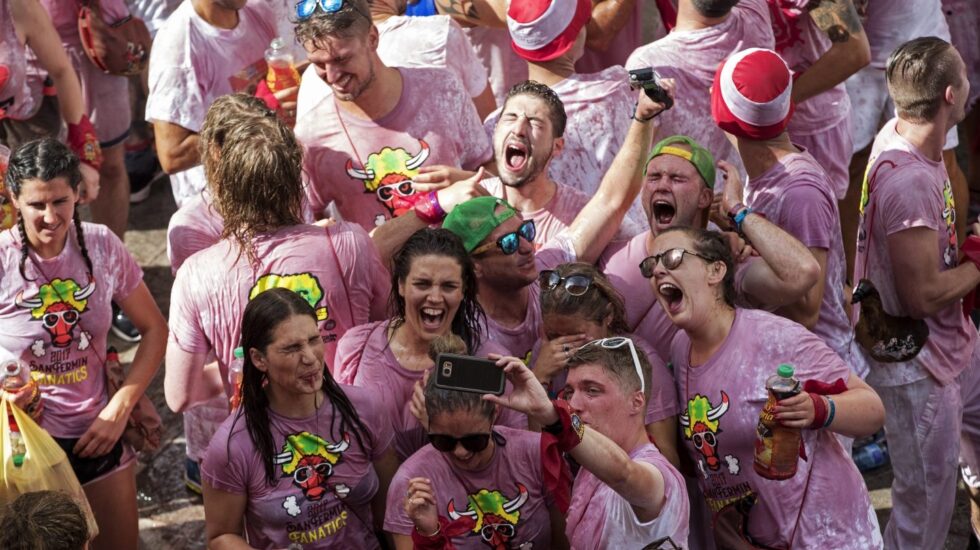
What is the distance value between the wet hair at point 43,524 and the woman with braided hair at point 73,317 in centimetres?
115

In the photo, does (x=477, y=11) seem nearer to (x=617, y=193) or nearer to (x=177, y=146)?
(x=177, y=146)

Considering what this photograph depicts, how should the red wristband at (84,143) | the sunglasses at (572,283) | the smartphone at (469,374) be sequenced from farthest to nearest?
1. the red wristband at (84,143)
2. the sunglasses at (572,283)
3. the smartphone at (469,374)

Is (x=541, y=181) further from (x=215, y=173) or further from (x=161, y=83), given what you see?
(x=161, y=83)

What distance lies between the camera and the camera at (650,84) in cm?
445

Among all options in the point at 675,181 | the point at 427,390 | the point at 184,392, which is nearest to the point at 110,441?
the point at 184,392

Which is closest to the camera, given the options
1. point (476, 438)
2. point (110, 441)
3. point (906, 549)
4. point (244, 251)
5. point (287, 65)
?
point (476, 438)

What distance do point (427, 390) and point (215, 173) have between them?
1.15 meters

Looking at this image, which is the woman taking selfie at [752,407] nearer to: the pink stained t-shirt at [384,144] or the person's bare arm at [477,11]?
the pink stained t-shirt at [384,144]

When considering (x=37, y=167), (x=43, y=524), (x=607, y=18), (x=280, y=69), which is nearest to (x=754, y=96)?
(x=607, y=18)

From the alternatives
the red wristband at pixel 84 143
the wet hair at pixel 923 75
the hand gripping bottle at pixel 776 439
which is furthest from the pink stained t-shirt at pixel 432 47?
the hand gripping bottle at pixel 776 439

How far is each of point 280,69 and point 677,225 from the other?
2.07 m

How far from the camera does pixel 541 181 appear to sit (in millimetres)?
4781

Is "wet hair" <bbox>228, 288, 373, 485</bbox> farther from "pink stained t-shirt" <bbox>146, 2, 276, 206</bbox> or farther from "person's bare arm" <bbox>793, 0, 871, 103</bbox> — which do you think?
"person's bare arm" <bbox>793, 0, 871, 103</bbox>

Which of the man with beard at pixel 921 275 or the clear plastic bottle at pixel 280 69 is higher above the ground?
the clear plastic bottle at pixel 280 69
